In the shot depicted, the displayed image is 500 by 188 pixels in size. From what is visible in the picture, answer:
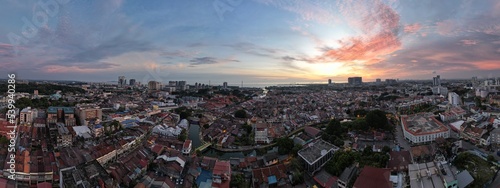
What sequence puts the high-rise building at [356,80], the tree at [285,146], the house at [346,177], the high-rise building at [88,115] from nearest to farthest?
the house at [346,177] < the tree at [285,146] < the high-rise building at [88,115] < the high-rise building at [356,80]

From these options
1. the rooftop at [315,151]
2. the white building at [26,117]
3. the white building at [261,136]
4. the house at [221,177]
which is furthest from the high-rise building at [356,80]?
the white building at [26,117]

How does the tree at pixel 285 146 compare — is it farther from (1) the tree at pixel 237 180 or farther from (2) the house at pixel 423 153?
(2) the house at pixel 423 153

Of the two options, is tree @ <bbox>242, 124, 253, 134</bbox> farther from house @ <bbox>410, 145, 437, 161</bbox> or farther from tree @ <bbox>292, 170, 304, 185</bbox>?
house @ <bbox>410, 145, 437, 161</bbox>

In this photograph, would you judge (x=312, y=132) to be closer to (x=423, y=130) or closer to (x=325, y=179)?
(x=423, y=130)

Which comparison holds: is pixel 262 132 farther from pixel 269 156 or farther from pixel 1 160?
pixel 1 160

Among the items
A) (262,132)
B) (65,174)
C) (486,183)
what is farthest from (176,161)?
(486,183)

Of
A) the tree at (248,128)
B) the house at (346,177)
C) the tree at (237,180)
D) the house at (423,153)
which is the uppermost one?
the house at (423,153)

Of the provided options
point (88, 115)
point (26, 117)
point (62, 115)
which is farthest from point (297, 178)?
point (26, 117)
